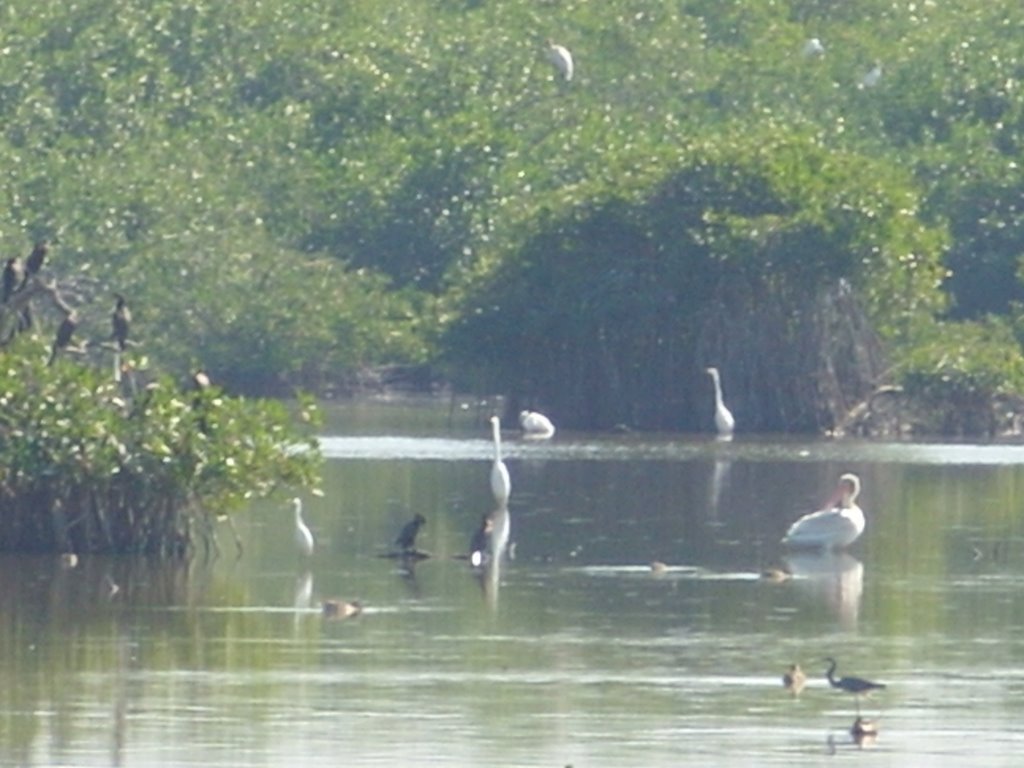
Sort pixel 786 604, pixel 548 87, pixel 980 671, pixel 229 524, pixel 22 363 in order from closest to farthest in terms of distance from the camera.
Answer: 1. pixel 980 671
2. pixel 786 604
3. pixel 22 363
4. pixel 229 524
5. pixel 548 87

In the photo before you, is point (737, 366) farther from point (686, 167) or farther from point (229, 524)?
point (229, 524)

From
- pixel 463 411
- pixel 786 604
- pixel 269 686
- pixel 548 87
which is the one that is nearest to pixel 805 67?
pixel 548 87

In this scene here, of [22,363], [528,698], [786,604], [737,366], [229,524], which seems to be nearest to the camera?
[528,698]

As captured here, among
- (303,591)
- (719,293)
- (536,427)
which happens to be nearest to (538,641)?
(303,591)

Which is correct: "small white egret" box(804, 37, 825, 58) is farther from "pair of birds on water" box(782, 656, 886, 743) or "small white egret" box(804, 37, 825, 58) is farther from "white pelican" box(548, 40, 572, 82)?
"pair of birds on water" box(782, 656, 886, 743)

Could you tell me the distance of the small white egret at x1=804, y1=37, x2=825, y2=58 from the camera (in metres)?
61.2

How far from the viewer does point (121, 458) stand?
24.0 metres

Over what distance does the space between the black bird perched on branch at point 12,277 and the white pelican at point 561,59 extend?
113 ft

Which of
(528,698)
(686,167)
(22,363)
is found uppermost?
(686,167)

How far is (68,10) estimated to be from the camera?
60.6m

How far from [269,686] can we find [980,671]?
11.8 ft

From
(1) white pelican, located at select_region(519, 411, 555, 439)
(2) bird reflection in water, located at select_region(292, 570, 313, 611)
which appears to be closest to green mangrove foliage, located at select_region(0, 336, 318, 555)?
(2) bird reflection in water, located at select_region(292, 570, 313, 611)

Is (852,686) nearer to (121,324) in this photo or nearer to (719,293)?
(121,324)

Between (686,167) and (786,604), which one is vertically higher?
(686,167)
